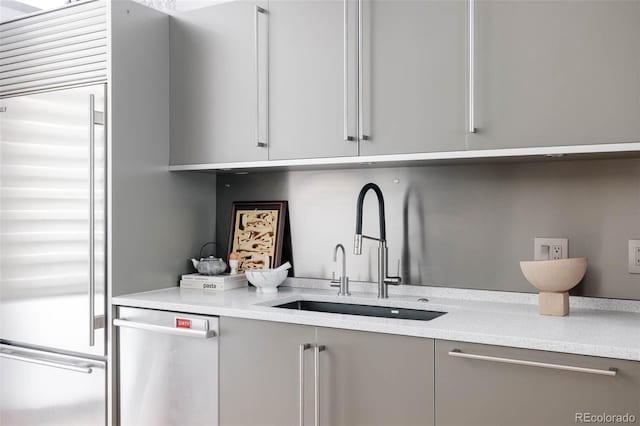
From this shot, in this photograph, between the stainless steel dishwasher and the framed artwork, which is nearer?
the stainless steel dishwasher

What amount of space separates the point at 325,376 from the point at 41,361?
1276mm

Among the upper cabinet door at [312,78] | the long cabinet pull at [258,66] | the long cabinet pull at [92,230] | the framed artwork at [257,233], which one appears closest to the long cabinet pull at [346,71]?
the upper cabinet door at [312,78]

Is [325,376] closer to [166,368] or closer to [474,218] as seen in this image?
[166,368]

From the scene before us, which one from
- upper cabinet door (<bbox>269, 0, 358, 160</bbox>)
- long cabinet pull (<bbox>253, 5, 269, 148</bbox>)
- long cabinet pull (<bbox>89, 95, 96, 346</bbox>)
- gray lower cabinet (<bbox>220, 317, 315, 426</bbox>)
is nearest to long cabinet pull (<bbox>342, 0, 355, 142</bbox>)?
upper cabinet door (<bbox>269, 0, 358, 160</bbox>)

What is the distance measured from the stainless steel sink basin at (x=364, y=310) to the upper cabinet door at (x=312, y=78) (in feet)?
1.95

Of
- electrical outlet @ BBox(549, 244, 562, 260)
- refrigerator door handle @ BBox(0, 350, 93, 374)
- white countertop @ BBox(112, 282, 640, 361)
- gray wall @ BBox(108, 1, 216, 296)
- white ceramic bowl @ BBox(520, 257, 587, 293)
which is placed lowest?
refrigerator door handle @ BBox(0, 350, 93, 374)

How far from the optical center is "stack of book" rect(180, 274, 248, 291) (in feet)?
8.26

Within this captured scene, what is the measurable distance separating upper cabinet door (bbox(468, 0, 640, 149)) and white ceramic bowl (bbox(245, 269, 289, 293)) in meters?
0.98

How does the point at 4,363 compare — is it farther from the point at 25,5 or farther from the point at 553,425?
the point at 553,425

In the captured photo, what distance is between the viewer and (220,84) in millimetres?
2480

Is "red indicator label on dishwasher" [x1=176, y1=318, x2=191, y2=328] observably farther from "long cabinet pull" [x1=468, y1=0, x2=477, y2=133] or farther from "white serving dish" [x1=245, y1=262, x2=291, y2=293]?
"long cabinet pull" [x1=468, y1=0, x2=477, y2=133]

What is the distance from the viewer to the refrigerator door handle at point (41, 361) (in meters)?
2.34

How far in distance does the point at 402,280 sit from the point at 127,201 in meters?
1.16

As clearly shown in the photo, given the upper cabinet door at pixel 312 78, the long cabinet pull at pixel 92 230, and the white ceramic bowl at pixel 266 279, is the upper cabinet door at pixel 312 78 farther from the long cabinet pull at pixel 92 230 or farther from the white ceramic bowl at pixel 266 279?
the long cabinet pull at pixel 92 230
